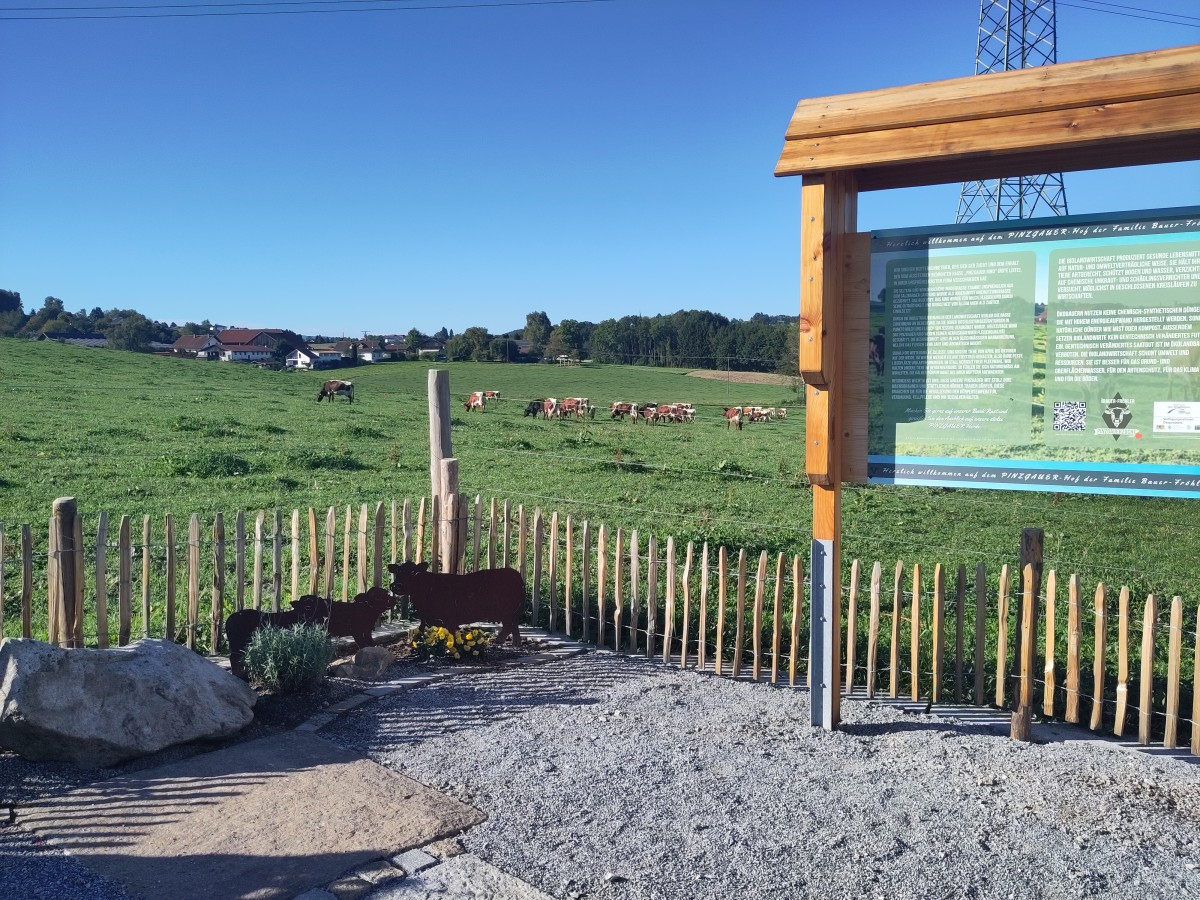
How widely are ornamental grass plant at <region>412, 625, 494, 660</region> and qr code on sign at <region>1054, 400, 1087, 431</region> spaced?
176 inches

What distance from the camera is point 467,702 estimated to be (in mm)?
6742

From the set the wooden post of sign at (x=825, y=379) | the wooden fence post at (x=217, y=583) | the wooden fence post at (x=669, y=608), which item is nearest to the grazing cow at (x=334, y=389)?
the wooden fence post at (x=217, y=583)

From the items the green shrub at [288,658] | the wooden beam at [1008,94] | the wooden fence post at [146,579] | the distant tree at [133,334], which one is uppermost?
the distant tree at [133,334]

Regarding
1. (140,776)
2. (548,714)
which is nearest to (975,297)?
(548,714)

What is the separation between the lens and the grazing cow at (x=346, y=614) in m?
7.39

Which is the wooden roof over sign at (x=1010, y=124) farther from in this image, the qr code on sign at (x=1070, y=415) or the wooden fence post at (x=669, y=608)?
the wooden fence post at (x=669, y=608)

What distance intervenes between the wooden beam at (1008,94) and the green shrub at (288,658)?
14.8 ft

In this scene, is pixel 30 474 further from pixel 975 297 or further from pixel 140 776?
pixel 975 297

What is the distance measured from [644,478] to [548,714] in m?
10.8

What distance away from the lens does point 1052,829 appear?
193 inches

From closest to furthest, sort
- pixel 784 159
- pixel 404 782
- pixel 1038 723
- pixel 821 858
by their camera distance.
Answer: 1. pixel 821 858
2. pixel 404 782
3. pixel 784 159
4. pixel 1038 723

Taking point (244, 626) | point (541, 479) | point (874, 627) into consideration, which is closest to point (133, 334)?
point (541, 479)

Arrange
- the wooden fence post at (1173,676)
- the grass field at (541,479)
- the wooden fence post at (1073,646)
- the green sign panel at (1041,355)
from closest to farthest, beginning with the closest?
the green sign panel at (1041,355) < the wooden fence post at (1173,676) < the wooden fence post at (1073,646) < the grass field at (541,479)

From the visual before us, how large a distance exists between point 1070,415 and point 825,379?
→ 132 centimetres
